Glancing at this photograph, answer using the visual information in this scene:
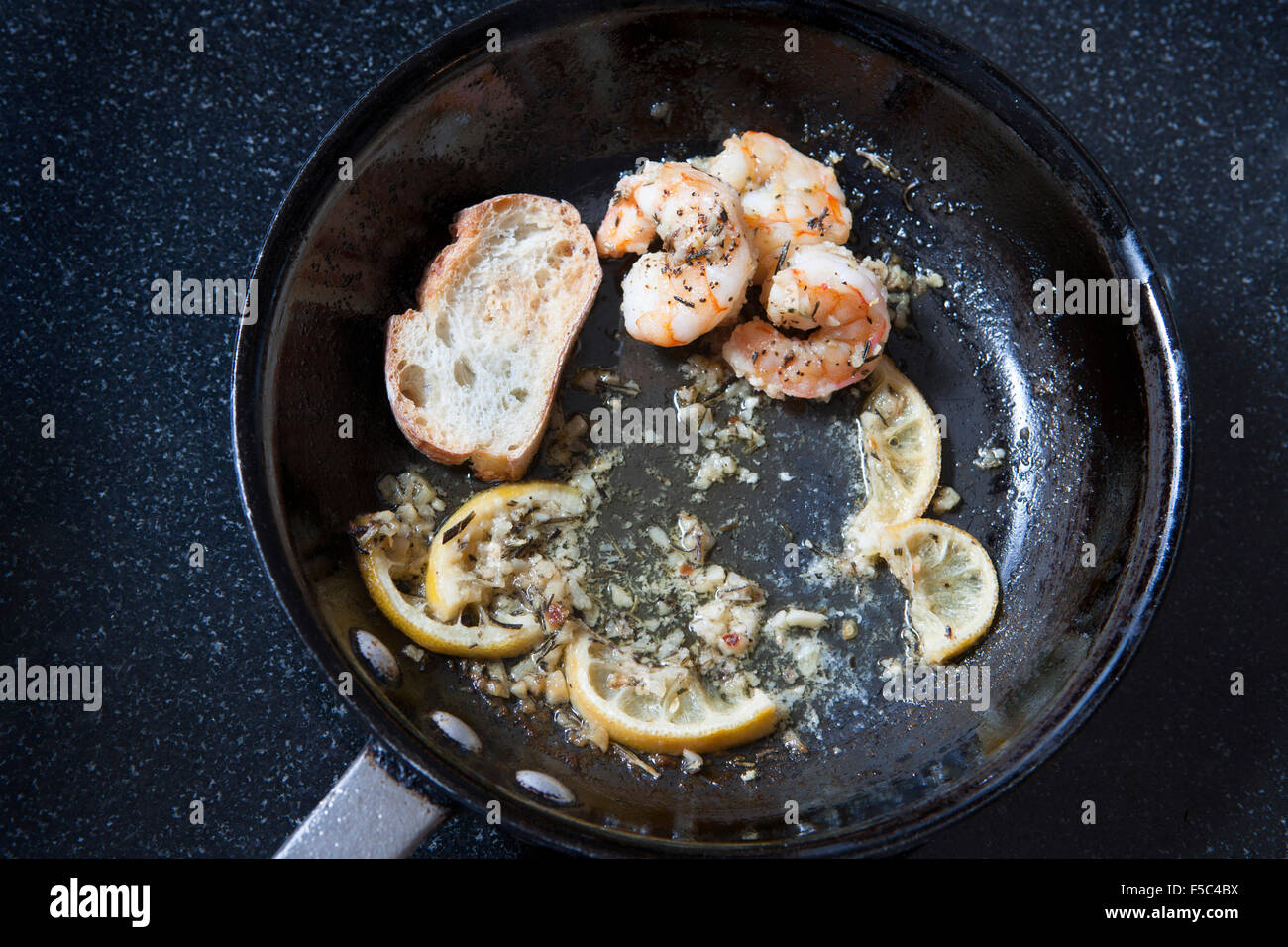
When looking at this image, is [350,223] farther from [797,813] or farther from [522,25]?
[797,813]

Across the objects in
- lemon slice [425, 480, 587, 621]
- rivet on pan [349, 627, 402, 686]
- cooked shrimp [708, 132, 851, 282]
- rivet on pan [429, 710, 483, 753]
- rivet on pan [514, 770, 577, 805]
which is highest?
cooked shrimp [708, 132, 851, 282]

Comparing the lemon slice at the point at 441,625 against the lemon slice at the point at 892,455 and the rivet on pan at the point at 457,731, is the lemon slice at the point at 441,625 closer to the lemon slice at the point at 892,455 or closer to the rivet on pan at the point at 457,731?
the rivet on pan at the point at 457,731

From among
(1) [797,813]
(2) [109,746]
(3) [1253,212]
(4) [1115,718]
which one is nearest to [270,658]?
(2) [109,746]

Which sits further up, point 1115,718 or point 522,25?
point 522,25

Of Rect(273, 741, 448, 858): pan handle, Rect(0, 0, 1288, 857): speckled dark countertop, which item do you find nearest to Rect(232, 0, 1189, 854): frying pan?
Rect(273, 741, 448, 858): pan handle

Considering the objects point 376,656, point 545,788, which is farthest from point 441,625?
point 545,788

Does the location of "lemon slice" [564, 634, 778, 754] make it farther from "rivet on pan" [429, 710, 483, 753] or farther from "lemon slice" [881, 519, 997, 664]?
"lemon slice" [881, 519, 997, 664]

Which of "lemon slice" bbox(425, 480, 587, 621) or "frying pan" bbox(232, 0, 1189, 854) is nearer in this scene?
"frying pan" bbox(232, 0, 1189, 854)

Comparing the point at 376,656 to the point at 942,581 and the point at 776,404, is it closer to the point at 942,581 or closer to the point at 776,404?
the point at 776,404
